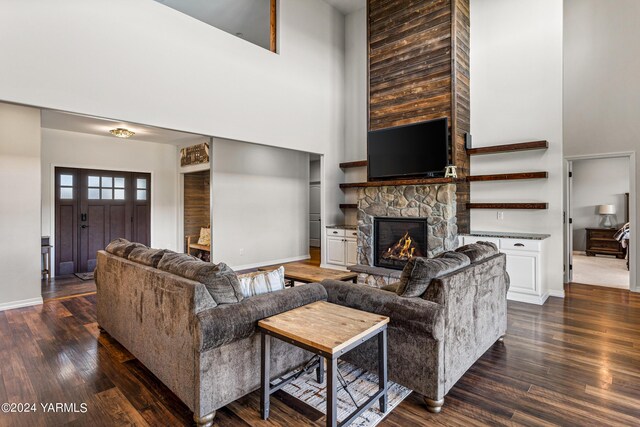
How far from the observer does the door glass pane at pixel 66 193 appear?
604 cm

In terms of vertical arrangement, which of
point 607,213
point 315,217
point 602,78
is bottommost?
point 315,217

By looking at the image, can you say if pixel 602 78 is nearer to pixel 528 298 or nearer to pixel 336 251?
pixel 528 298

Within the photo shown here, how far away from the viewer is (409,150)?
5.29 metres

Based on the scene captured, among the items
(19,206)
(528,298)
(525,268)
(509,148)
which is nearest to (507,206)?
(509,148)

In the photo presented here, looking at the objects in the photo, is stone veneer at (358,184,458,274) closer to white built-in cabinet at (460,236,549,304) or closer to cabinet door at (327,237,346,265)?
cabinet door at (327,237,346,265)

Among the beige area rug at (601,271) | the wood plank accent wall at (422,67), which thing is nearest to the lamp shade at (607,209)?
the beige area rug at (601,271)

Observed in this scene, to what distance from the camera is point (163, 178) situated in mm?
7277

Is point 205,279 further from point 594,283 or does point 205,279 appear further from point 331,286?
point 594,283

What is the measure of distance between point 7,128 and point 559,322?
678cm

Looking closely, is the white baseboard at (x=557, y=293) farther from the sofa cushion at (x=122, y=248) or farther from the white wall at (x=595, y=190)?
the sofa cushion at (x=122, y=248)

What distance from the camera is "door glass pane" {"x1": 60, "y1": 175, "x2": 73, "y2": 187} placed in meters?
6.04

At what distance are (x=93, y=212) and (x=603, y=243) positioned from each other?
1125cm

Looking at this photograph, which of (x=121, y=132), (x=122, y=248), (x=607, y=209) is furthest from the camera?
(x=607, y=209)

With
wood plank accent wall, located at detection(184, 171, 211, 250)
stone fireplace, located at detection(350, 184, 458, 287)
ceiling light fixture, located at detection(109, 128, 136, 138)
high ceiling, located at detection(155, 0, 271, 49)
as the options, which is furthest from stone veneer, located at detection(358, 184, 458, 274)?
ceiling light fixture, located at detection(109, 128, 136, 138)
